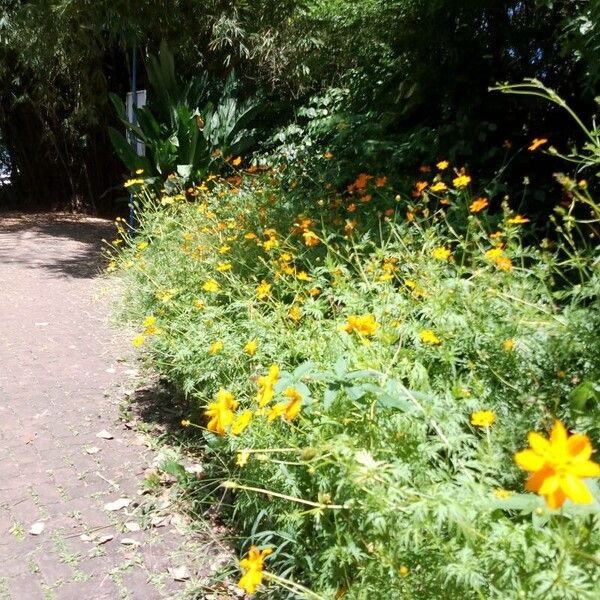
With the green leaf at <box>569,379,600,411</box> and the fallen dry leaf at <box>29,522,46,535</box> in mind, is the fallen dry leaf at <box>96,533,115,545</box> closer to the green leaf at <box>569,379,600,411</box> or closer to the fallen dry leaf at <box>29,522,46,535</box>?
the fallen dry leaf at <box>29,522,46,535</box>

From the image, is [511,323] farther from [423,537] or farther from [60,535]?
[60,535]

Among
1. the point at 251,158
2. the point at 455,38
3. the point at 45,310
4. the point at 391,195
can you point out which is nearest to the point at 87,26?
the point at 251,158

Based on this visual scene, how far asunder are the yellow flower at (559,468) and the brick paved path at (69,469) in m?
1.46

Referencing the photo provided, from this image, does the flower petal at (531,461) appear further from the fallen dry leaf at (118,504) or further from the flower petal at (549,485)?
the fallen dry leaf at (118,504)

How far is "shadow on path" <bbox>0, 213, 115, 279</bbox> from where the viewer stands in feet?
22.4

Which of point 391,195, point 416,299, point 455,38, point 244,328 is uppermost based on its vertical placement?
point 455,38

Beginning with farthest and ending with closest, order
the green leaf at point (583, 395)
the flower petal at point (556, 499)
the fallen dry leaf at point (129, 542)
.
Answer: the fallen dry leaf at point (129, 542) → the green leaf at point (583, 395) → the flower petal at point (556, 499)

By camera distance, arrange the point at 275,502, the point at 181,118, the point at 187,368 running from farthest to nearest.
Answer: the point at 181,118 → the point at 187,368 → the point at 275,502

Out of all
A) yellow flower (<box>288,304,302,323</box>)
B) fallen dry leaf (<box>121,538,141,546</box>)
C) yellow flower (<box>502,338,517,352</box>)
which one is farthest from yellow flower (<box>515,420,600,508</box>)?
fallen dry leaf (<box>121,538,141,546</box>)

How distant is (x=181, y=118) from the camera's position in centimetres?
665

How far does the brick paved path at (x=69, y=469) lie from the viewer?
6.47ft

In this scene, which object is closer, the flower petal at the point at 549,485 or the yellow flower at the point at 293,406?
the flower petal at the point at 549,485

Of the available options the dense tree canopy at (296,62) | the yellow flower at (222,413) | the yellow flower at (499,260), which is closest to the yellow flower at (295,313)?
the yellow flower at (499,260)

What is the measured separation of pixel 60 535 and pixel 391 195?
8.67ft
